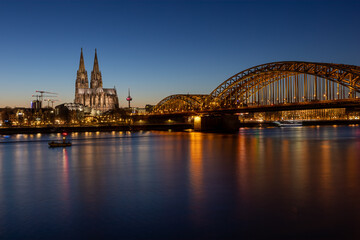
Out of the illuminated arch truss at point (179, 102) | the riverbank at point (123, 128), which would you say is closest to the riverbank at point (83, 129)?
the riverbank at point (123, 128)

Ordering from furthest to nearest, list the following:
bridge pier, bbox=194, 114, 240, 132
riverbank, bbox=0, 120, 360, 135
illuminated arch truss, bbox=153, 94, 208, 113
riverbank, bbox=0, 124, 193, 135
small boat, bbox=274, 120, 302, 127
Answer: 1. small boat, bbox=274, 120, 302, 127
2. illuminated arch truss, bbox=153, 94, 208, 113
3. riverbank, bbox=0, 120, 360, 135
4. riverbank, bbox=0, 124, 193, 135
5. bridge pier, bbox=194, 114, 240, 132

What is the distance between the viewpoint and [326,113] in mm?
142625

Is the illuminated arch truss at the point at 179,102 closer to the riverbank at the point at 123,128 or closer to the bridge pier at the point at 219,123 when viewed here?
the riverbank at the point at 123,128

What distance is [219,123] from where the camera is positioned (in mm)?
93062

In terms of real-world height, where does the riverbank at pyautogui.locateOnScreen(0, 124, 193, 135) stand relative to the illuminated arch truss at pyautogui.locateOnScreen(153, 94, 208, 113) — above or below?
below

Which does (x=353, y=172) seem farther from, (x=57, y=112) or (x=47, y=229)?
(x=57, y=112)

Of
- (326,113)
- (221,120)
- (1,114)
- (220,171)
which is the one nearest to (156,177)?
(220,171)

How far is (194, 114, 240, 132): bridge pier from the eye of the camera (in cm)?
9181

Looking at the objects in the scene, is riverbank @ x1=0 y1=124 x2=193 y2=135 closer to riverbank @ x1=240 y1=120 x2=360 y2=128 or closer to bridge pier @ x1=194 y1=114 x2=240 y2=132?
riverbank @ x1=240 y1=120 x2=360 y2=128

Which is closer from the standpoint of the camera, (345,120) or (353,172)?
(353,172)

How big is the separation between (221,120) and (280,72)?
905 inches

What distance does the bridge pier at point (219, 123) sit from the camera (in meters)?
91.8

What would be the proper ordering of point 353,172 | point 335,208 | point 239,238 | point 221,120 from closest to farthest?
point 239,238 → point 335,208 → point 353,172 → point 221,120

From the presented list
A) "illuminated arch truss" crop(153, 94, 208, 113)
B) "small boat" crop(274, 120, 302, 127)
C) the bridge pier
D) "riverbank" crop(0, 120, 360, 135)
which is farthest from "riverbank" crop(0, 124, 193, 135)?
"small boat" crop(274, 120, 302, 127)
